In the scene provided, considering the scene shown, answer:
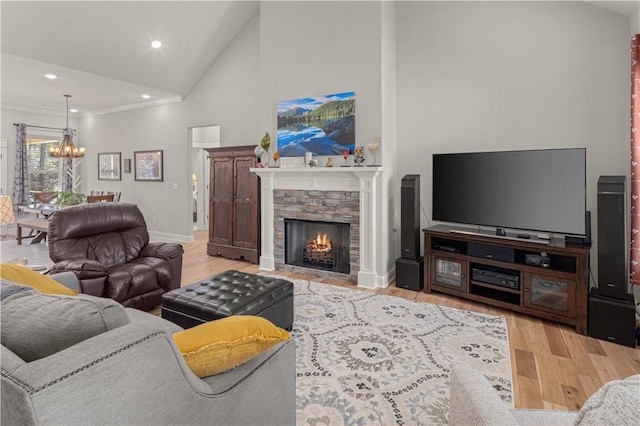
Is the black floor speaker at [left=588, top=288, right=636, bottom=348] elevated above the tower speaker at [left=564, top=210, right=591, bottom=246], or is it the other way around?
the tower speaker at [left=564, top=210, right=591, bottom=246]

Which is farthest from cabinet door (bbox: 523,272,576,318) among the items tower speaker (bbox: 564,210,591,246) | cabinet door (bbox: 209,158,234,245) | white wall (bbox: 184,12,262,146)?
white wall (bbox: 184,12,262,146)

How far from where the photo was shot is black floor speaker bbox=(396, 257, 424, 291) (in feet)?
12.9

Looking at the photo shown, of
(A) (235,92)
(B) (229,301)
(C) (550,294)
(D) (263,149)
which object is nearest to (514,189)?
(C) (550,294)

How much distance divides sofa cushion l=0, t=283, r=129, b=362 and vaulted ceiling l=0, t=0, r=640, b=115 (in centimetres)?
449

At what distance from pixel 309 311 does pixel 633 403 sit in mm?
2816

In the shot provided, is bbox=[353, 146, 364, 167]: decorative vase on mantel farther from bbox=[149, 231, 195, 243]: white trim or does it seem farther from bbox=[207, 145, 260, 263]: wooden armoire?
bbox=[149, 231, 195, 243]: white trim

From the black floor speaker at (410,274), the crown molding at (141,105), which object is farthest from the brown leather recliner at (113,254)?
A: the crown molding at (141,105)

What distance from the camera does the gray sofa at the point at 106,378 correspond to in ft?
2.10

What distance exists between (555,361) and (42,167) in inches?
419

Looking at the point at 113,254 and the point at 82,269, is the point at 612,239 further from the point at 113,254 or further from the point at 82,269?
the point at 113,254

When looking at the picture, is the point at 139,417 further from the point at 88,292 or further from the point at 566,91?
the point at 566,91

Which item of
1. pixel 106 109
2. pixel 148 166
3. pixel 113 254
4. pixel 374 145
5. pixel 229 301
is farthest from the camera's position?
pixel 106 109

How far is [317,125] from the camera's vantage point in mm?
4453

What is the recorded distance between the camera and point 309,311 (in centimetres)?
328
